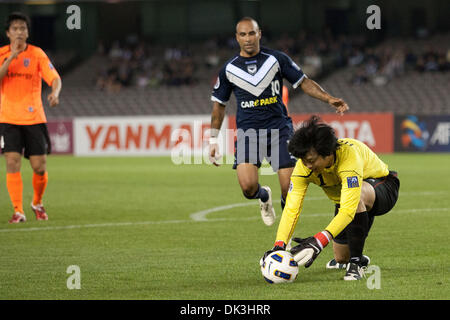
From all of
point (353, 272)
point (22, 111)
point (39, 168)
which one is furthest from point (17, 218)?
point (353, 272)

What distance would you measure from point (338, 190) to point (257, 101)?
2.20 meters

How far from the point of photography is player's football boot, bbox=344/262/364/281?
21.1ft

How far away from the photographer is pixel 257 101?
875cm

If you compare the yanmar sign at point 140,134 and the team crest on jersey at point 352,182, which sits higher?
the team crest on jersey at point 352,182

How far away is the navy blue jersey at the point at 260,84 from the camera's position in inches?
340

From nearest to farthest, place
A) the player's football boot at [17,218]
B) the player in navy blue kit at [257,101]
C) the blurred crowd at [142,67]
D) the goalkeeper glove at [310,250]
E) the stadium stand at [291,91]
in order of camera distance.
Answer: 1. the goalkeeper glove at [310,250]
2. the player in navy blue kit at [257,101]
3. the player's football boot at [17,218]
4. the stadium stand at [291,91]
5. the blurred crowd at [142,67]

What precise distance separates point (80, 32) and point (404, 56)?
18.1 meters

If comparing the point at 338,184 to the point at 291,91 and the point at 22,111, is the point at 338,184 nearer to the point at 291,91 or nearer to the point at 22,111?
the point at 22,111

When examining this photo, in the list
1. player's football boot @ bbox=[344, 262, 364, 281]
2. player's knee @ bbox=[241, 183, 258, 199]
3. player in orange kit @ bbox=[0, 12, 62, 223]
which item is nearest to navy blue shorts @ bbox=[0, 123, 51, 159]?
player in orange kit @ bbox=[0, 12, 62, 223]

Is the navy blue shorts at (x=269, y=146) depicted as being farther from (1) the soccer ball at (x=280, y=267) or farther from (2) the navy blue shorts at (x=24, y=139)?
(2) the navy blue shorts at (x=24, y=139)

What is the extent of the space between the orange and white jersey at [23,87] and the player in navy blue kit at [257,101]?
298cm

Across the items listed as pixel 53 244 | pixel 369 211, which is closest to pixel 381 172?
pixel 369 211

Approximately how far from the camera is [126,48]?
42.1m

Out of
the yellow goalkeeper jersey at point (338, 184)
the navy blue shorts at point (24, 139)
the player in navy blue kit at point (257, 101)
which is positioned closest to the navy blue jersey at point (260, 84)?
the player in navy blue kit at point (257, 101)
